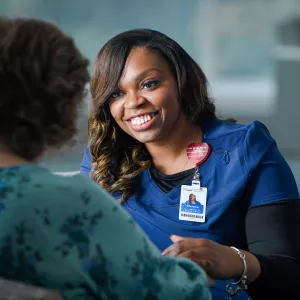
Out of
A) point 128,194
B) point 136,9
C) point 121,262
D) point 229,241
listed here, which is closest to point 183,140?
point 128,194

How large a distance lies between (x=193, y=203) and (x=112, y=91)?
46cm

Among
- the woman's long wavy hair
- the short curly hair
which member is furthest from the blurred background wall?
the short curly hair

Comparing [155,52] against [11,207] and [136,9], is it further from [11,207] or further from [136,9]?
[136,9]

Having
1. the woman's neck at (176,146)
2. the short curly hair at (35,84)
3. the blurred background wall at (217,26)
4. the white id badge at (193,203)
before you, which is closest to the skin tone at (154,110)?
the woman's neck at (176,146)

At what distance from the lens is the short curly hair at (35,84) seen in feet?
3.17

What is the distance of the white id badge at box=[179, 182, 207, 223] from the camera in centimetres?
174

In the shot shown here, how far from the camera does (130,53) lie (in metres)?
1.86

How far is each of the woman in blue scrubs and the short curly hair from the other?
74cm

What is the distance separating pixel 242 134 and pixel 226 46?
29.9 ft

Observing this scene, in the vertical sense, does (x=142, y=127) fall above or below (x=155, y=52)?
below

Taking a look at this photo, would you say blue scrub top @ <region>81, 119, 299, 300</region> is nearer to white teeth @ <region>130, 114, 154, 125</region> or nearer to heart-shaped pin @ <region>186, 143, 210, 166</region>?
heart-shaped pin @ <region>186, 143, 210, 166</region>

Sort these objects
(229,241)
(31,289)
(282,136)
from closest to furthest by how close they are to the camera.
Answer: (31,289) < (229,241) < (282,136)

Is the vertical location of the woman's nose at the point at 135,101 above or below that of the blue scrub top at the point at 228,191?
above

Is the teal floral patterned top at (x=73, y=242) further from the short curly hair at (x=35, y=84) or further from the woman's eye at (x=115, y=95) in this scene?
the woman's eye at (x=115, y=95)
